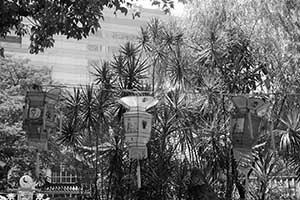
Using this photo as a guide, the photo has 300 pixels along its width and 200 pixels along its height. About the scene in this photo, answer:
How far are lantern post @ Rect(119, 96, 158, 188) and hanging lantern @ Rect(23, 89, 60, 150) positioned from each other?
0.92 m

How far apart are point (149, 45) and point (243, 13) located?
174 cm

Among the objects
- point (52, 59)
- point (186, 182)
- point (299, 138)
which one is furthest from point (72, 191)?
point (52, 59)

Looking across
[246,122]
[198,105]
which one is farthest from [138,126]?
[198,105]

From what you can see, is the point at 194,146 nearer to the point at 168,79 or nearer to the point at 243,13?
the point at 168,79

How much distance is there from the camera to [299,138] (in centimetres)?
660

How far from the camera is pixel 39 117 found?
538 cm

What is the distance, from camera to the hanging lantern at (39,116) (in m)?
5.34

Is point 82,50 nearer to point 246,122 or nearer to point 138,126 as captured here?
point 138,126

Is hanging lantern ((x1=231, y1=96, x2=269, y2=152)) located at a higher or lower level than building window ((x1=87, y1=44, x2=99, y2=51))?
lower

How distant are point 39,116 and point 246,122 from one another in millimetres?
2501

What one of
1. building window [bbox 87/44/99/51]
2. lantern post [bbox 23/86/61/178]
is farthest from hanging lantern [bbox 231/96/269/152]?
building window [bbox 87/44/99/51]

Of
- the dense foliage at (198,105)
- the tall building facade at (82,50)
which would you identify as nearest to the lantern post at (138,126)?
the dense foliage at (198,105)

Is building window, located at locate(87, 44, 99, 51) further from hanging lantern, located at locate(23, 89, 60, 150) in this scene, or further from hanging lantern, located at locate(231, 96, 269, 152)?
hanging lantern, located at locate(231, 96, 269, 152)

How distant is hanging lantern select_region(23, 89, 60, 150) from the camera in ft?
17.5
